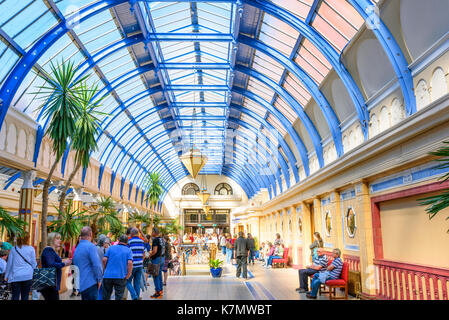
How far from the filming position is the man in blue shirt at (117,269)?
638cm

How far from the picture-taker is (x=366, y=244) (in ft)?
31.7

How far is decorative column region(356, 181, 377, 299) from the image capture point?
9.43 metres

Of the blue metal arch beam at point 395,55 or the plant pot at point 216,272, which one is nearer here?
the blue metal arch beam at point 395,55

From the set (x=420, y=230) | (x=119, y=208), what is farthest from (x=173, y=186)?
(x=420, y=230)

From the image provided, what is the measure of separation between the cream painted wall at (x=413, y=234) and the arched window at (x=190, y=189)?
4164 centimetres

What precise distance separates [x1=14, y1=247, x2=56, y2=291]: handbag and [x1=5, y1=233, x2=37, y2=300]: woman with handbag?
0.15 metres

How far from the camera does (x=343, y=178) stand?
1145 cm

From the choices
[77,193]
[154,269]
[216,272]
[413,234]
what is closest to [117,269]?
[154,269]

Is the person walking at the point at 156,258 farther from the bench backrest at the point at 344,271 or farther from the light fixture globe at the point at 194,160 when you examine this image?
the light fixture globe at the point at 194,160

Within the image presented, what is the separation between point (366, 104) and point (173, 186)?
41.0 m

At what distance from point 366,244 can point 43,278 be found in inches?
296

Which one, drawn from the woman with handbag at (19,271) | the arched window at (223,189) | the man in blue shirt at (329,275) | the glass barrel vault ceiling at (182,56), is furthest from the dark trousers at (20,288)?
the arched window at (223,189)
